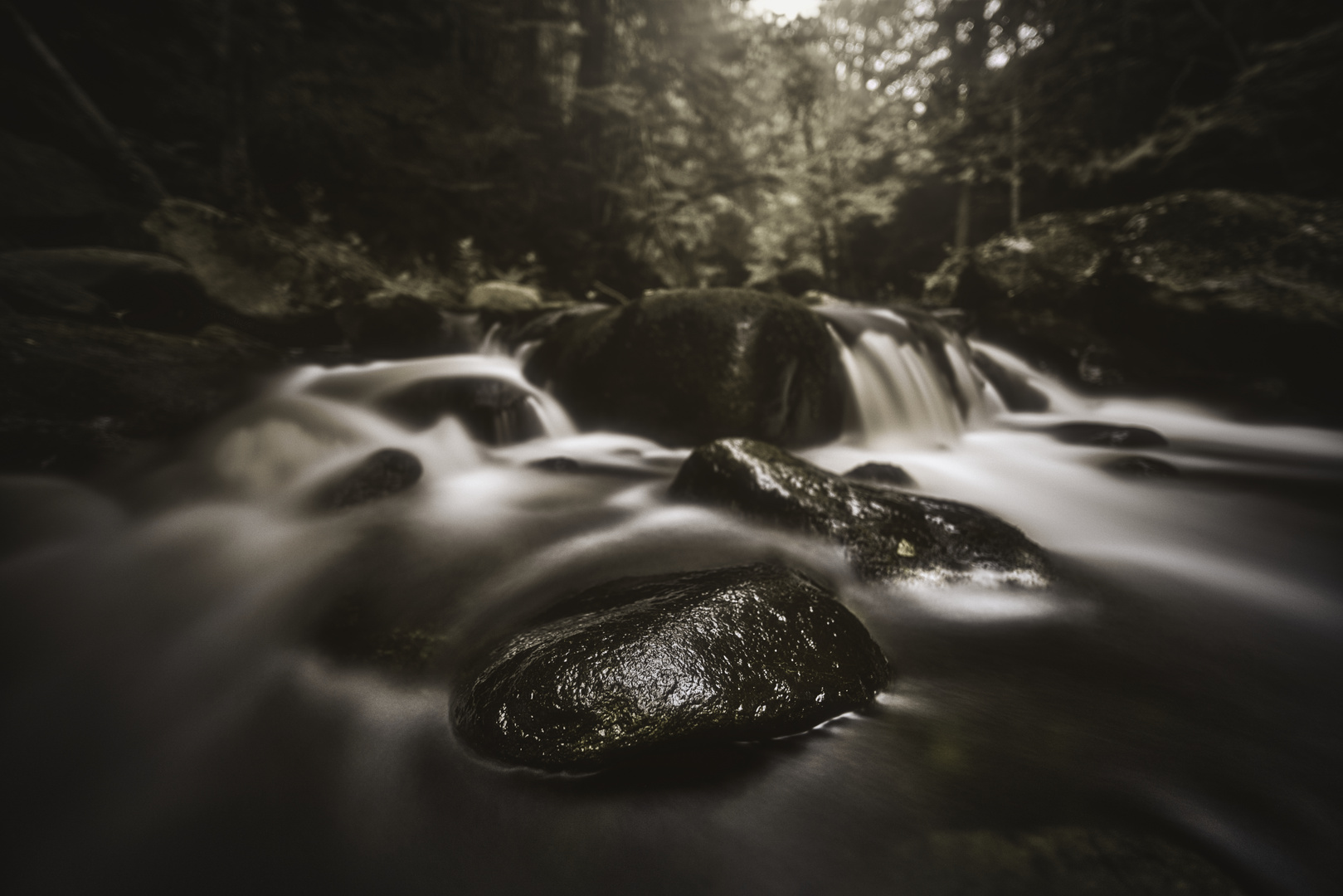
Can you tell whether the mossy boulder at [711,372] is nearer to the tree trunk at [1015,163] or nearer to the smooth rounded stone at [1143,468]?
the smooth rounded stone at [1143,468]

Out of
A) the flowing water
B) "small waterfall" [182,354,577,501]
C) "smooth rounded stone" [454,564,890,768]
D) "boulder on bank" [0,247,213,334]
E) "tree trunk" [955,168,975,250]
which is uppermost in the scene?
"tree trunk" [955,168,975,250]

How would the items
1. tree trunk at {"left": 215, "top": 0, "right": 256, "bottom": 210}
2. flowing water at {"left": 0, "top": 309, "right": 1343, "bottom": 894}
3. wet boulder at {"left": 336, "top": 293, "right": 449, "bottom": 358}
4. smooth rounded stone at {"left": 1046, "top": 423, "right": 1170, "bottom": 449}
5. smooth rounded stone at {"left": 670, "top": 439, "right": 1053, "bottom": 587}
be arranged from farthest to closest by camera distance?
tree trunk at {"left": 215, "top": 0, "right": 256, "bottom": 210} → wet boulder at {"left": 336, "top": 293, "right": 449, "bottom": 358} → smooth rounded stone at {"left": 1046, "top": 423, "right": 1170, "bottom": 449} → smooth rounded stone at {"left": 670, "top": 439, "right": 1053, "bottom": 587} → flowing water at {"left": 0, "top": 309, "right": 1343, "bottom": 894}

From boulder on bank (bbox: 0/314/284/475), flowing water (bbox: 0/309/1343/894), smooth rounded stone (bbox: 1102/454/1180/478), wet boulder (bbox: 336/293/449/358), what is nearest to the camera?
flowing water (bbox: 0/309/1343/894)

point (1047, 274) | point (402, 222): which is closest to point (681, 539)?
point (1047, 274)

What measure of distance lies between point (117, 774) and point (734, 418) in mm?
3992

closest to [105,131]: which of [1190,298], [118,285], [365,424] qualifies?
[118,285]

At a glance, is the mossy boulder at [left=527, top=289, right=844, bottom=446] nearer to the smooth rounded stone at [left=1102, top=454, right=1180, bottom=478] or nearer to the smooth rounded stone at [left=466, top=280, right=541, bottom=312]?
the smooth rounded stone at [left=1102, top=454, right=1180, bottom=478]

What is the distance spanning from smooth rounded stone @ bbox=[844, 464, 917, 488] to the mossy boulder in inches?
41.5

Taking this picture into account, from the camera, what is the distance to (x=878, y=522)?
8.32ft

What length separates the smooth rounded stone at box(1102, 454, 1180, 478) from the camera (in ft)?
13.4

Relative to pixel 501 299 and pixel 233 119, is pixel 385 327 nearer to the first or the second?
pixel 501 299

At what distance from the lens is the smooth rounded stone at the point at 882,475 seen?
361 cm

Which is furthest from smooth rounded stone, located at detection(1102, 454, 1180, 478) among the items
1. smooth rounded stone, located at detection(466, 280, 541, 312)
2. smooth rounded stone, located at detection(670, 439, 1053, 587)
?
smooth rounded stone, located at detection(466, 280, 541, 312)

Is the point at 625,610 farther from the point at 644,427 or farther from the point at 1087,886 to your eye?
the point at 644,427
